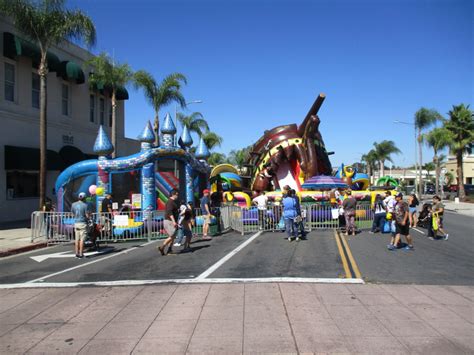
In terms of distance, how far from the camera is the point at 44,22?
52.7ft

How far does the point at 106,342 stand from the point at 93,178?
10.9 meters

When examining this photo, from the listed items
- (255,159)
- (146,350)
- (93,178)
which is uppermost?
(255,159)

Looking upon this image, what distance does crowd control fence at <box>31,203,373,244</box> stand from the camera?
13.0 metres

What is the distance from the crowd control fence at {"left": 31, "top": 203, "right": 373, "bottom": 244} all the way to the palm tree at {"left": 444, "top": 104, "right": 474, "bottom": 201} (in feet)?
92.1

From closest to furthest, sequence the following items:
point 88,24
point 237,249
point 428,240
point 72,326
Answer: point 72,326, point 237,249, point 428,240, point 88,24

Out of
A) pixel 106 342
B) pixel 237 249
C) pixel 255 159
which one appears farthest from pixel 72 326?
pixel 255 159

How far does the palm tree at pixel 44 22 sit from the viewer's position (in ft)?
52.0

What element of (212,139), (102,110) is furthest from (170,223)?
(212,139)

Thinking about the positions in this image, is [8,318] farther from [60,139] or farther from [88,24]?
[60,139]

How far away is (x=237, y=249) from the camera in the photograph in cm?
1112

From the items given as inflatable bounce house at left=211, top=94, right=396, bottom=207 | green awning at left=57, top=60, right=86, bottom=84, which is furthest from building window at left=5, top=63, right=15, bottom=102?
inflatable bounce house at left=211, top=94, right=396, bottom=207

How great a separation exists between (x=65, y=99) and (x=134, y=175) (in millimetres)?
11913

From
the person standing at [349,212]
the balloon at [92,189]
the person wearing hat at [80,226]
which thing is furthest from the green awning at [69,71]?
the person standing at [349,212]

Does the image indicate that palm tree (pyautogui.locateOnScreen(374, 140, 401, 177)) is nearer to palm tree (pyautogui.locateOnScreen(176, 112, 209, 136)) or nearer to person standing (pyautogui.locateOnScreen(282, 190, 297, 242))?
palm tree (pyautogui.locateOnScreen(176, 112, 209, 136))
